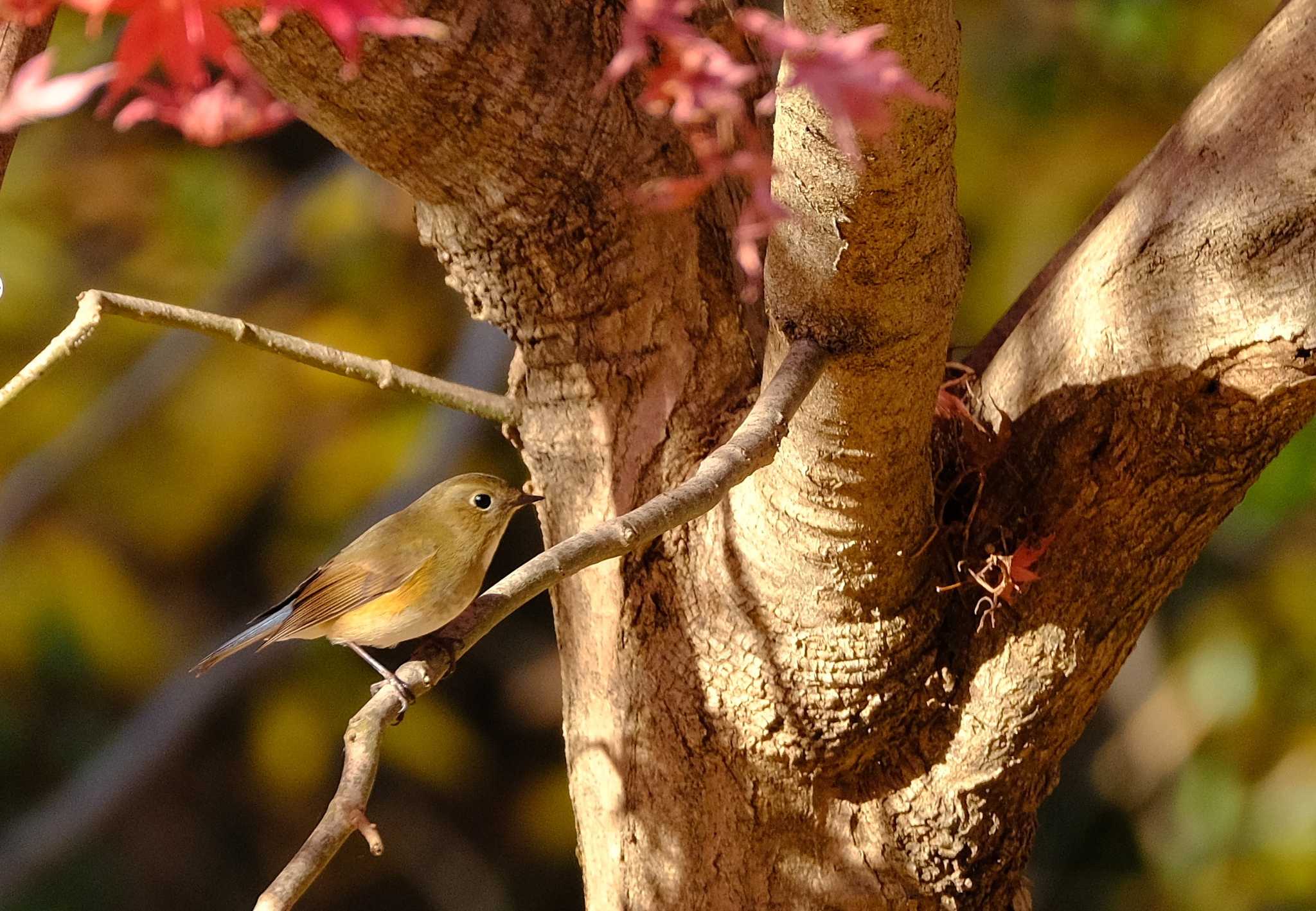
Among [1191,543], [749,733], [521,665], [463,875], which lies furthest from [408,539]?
[463,875]

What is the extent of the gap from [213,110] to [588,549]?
423 millimetres

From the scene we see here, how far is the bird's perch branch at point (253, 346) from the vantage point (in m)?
0.69

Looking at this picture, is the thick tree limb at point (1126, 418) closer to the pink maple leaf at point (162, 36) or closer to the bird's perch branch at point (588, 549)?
the bird's perch branch at point (588, 549)

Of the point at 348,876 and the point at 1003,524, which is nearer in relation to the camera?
the point at 1003,524

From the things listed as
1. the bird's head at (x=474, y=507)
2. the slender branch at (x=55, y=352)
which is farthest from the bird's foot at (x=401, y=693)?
the bird's head at (x=474, y=507)

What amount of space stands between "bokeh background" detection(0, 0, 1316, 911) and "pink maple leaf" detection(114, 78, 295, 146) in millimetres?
1321

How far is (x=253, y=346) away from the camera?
38.0 inches

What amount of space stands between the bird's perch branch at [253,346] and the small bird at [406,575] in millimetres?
329

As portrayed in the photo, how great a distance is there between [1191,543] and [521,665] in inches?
71.7

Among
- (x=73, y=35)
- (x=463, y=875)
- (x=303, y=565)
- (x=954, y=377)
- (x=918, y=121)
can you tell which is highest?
(x=73, y=35)

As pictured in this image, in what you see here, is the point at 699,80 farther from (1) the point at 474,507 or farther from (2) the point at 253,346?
(1) the point at 474,507

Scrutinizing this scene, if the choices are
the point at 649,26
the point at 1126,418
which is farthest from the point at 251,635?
the point at 649,26

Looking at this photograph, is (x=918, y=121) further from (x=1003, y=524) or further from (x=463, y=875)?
(x=463, y=875)

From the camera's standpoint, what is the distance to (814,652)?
1.11 metres
